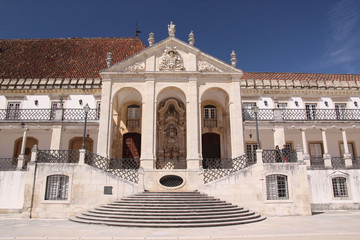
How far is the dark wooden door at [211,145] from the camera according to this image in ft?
67.8

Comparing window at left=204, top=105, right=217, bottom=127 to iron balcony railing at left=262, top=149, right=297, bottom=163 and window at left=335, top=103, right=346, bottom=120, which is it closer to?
iron balcony railing at left=262, top=149, right=297, bottom=163

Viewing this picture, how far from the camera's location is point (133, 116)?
2106 centimetres

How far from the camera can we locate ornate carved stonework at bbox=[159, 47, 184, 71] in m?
18.1

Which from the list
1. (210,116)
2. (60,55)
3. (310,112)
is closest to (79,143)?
(60,55)

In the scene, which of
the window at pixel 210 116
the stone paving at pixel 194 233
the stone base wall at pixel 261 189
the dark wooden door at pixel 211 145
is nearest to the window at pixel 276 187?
the stone base wall at pixel 261 189

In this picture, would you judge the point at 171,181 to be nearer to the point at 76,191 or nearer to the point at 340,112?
the point at 76,191

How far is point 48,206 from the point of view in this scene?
45.2 feet

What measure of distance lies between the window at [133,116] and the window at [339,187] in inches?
553

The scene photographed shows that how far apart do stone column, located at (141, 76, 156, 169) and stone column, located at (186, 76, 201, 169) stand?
2.15 metres

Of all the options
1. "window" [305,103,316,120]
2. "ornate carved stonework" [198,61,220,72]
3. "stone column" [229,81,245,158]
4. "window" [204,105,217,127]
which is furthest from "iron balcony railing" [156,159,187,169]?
"window" [305,103,316,120]

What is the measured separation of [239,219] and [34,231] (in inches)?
309

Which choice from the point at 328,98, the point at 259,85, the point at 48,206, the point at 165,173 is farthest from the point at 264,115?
the point at 48,206

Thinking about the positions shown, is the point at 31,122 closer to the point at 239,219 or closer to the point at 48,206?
the point at 48,206

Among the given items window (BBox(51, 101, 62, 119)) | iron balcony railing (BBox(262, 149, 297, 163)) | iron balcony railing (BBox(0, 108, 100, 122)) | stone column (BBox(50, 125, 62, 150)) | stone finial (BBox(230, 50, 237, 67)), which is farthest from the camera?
window (BBox(51, 101, 62, 119))
